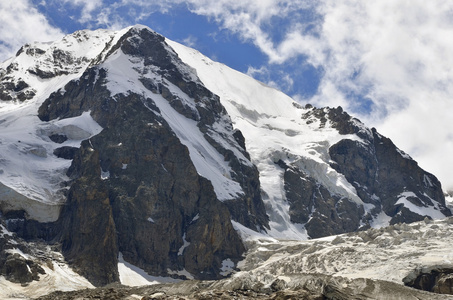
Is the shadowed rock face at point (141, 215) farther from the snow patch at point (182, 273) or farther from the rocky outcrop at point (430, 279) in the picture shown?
the rocky outcrop at point (430, 279)

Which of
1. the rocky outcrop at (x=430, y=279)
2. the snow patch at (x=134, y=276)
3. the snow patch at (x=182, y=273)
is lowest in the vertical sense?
the snow patch at (x=134, y=276)

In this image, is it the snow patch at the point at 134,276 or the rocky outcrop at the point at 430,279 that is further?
the snow patch at the point at 134,276

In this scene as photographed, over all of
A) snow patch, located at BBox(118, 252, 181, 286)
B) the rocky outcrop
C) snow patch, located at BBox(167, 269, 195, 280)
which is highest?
the rocky outcrop

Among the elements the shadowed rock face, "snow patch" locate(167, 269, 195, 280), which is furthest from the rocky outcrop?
"snow patch" locate(167, 269, 195, 280)

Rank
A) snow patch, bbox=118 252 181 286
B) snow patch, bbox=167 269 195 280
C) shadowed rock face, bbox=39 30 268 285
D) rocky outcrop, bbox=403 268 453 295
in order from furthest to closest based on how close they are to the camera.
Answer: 1. snow patch, bbox=167 269 195 280
2. shadowed rock face, bbox=39 30 268 285
3. snow patch, bbox=118 252 181 286
4. rocky outcrop, bbox=403 268 453 295

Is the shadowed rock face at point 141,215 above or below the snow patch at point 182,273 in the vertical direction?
above

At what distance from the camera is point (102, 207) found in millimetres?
170125

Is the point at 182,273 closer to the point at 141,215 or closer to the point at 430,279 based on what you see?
the point at 141,215

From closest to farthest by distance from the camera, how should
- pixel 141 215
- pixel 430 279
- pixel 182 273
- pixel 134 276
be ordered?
pixel 430 279 < pixel 134 276 < pixel 182 273 < pixel 141 215

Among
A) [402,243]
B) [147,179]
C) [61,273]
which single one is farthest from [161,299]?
[147,179]

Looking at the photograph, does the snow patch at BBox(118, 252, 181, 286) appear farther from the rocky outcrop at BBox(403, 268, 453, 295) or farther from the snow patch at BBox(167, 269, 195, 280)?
the rocky outcrop at BBox(403, 268, 453, 295)

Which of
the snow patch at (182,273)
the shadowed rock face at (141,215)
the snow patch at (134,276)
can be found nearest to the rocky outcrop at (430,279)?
the snow patch at (134,276)

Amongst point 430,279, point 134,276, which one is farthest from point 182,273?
point 430,279

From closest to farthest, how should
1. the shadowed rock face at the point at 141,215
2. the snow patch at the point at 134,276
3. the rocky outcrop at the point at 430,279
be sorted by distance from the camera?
the rocky outcrop at the point at 430,279 → the snow patch at the point at 134,276 → the shadowed rock face at the point at 141,215
